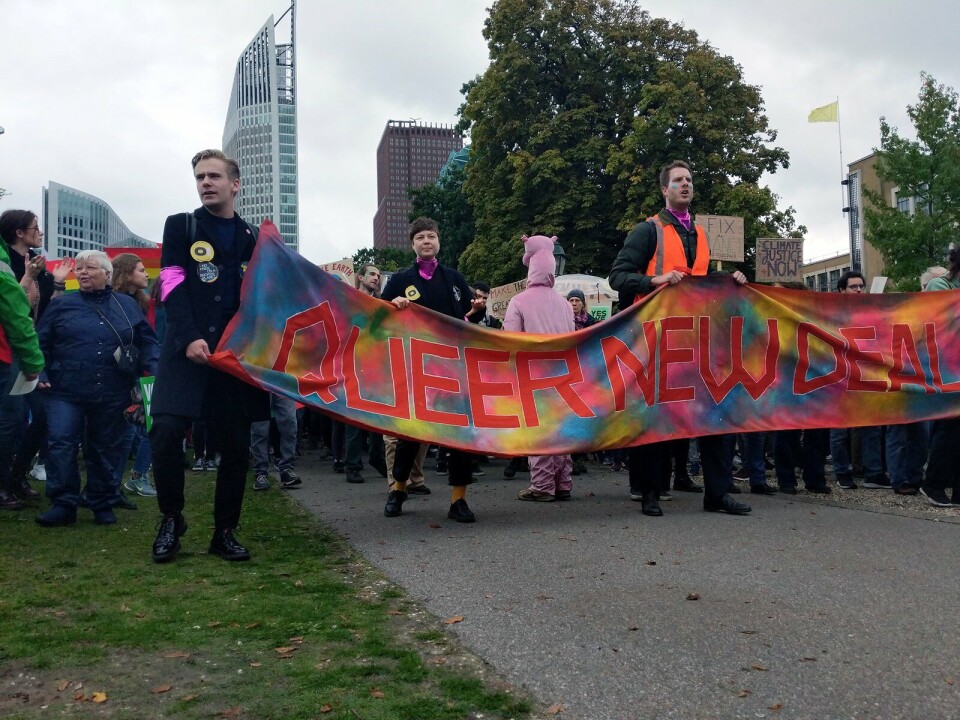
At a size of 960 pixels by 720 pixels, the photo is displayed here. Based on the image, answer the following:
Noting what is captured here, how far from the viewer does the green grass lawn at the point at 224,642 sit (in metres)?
2.98

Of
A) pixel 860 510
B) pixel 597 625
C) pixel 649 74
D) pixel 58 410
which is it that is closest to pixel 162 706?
pixel 597 625

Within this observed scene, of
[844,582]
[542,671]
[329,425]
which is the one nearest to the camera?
[542,671]

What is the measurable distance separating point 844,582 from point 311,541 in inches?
127

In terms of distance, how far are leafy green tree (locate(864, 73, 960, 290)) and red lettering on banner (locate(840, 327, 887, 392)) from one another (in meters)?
27.5

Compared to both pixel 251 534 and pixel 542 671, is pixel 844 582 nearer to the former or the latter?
pixel 542 671

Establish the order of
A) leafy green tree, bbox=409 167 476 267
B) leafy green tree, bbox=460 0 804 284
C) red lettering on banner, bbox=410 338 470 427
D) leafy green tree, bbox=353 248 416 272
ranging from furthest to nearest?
1. leafy green tree, bbox=353 248 416 272
2. leafy green tree, bbox=409 167 476 267
3. leafy green tree, bbox=460 0 804 284
4. red lettering on banner, bbox=410 338 470 427

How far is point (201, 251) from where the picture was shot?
5.41 m

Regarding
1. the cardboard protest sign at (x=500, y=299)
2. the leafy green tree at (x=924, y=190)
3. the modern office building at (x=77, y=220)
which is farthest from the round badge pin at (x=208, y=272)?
the modern office building at (x=77, y=220)

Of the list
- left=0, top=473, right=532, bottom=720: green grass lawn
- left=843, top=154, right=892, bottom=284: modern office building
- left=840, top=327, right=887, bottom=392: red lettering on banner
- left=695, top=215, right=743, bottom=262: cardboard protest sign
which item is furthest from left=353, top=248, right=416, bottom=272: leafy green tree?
left=0, top=473, right=532, bottom=720: green grass lawn

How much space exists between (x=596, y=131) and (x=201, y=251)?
105 ft

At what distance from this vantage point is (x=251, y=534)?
6355 millimetres

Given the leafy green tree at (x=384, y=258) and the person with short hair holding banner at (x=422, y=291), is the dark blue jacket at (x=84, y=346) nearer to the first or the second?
the person with short hair holding banner at (x=422, y=291)

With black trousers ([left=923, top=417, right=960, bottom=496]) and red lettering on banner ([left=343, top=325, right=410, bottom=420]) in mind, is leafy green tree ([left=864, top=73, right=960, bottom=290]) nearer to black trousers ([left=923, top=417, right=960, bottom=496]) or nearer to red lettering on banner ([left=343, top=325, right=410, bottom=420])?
black trousers ([left=923, top=417, right=960, bottom=496])

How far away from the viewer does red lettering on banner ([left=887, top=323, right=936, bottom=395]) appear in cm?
823
